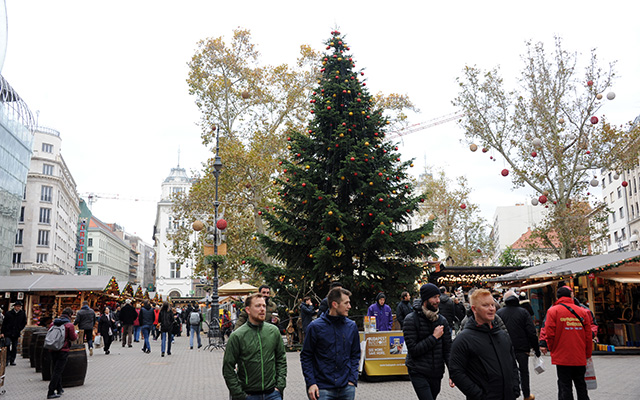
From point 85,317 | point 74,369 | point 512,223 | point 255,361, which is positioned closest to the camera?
point 255,361

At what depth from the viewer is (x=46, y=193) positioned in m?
74.1

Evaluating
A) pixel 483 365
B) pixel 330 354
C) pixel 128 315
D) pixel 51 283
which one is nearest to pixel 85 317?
pixel 128 315

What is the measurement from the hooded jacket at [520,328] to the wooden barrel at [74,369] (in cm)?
878

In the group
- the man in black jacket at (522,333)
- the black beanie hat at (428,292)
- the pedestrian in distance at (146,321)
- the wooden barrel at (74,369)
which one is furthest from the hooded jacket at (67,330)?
the pedestrian in distance at (146,321)

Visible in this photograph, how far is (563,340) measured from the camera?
701 cm

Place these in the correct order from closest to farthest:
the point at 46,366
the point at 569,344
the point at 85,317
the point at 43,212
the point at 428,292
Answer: the point at 428,292, the point at 569,344, the point at 46,366, the point at 85,317, the point at 43,212

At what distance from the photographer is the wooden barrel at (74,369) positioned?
11570mm

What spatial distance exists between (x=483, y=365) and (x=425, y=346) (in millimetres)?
1330

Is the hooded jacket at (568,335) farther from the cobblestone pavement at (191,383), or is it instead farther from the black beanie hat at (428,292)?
the cobblestone pavement at (191,383)

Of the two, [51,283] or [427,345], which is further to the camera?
[51,283]

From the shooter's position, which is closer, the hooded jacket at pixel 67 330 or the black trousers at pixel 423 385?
the black trousers at pixel 423 385

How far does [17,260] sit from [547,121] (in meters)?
66.0

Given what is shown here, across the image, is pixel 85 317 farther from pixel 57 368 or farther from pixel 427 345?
pixel 427 345

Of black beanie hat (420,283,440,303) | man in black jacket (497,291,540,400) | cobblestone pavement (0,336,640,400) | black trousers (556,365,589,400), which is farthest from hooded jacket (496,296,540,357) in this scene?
black beanie hat (420,283,440,303)
